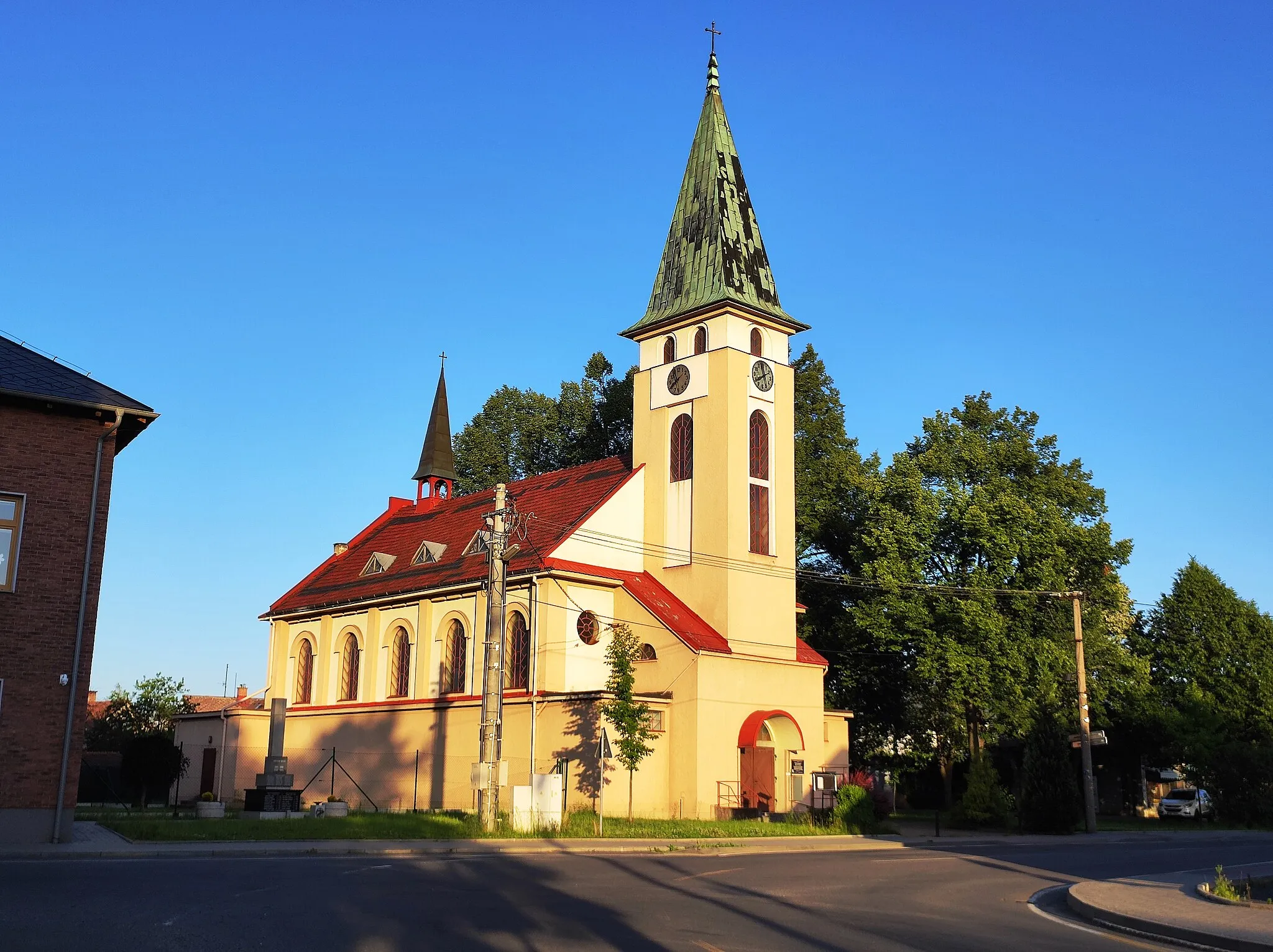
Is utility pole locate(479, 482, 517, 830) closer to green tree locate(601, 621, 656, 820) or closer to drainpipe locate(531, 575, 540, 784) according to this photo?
green tree locate(601, 621, 656, 820)

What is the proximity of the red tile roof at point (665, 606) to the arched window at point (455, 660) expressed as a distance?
18.2ft

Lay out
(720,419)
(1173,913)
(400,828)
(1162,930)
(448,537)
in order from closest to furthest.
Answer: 1. (1162,930)
2. (1173,913)
3. (400,828)
4. (720,419)
5. (448,537)

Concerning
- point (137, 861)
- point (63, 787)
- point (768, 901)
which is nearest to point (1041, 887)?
point (768, 901)

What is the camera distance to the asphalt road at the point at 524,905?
10961 mm

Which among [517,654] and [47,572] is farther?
[517,654]

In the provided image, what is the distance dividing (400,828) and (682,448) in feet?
58.1

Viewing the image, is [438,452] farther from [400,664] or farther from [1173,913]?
[1173,913]

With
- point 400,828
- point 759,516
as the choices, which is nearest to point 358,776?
point 759,516

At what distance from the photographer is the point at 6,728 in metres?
22.0

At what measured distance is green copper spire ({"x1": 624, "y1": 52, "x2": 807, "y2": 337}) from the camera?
40.3 metres

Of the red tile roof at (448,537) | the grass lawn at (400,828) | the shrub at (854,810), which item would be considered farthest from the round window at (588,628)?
the shrub at (854,810)

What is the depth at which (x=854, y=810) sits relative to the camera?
3253cm

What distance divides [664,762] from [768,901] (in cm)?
2029

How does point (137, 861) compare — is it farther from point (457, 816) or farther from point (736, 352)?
point (736, 352)
